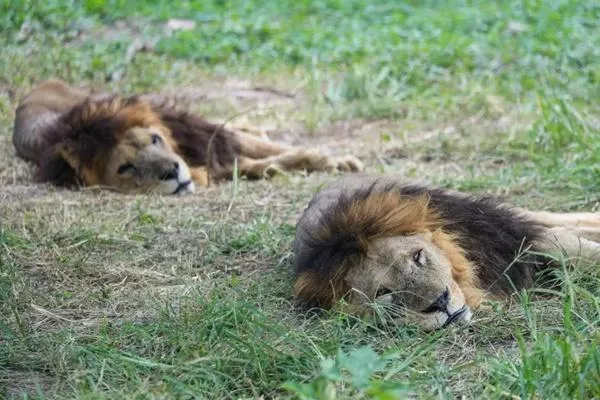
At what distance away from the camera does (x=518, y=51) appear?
1068 centimetres

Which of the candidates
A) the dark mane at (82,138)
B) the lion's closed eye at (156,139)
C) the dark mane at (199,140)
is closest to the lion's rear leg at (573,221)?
the dark mane at (199,140)

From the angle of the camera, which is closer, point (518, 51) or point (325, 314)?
point (325, 314)

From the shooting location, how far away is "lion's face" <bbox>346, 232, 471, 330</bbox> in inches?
168

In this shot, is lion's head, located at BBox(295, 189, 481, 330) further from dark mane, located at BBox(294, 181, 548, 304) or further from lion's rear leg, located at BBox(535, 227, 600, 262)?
lion's rear leg, located at BBox(535, 227, 600, 262)

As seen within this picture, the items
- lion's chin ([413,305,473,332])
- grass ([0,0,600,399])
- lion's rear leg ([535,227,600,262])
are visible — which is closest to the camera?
grass ([0,0,600,399])

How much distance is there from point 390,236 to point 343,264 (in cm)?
22

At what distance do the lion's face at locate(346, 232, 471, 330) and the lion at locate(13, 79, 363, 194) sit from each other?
259 centimetres

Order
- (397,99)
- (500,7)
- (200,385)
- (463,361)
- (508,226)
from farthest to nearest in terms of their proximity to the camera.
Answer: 1. (500,7)
2. (397,99)
3. (508,226)
4. (463,361)
5. (200,385)

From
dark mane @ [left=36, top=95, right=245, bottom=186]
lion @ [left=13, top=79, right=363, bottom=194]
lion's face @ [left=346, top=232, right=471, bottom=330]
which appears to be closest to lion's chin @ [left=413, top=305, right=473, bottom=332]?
lion's face @ [left=346, top=232, right=471, bottom=330]

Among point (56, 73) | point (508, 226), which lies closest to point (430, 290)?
point (508, 226)

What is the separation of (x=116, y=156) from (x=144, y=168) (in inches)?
8.3

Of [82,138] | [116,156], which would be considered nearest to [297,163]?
[116,156]

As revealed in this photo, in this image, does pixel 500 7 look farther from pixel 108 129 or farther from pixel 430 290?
pixel 430 290

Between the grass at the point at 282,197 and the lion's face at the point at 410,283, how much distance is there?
0.08m
